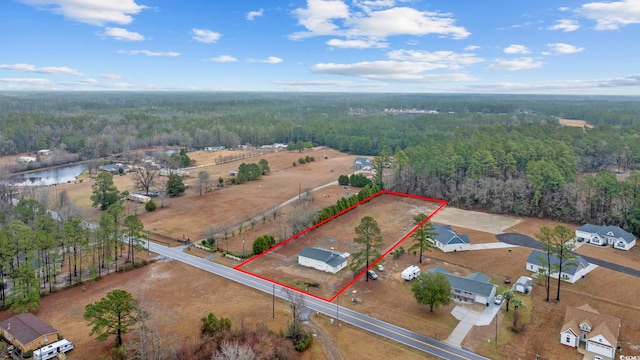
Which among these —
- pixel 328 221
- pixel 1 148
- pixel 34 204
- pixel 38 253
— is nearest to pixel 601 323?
pixel 328 221

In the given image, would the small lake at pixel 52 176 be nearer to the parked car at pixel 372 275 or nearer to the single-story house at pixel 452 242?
the parked car at pixel 372 275

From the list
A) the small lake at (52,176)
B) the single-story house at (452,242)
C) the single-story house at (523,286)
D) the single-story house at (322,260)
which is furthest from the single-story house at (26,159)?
the single-story house at (523,286)

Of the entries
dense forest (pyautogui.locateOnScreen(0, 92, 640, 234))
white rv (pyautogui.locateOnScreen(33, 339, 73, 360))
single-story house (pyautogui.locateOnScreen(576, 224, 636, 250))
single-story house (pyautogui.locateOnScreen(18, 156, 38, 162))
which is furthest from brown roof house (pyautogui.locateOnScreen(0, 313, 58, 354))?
single-story house (pyautogui.locateOnScreen(18, 156, 38, 162))

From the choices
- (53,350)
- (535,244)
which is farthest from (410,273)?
(53,350)

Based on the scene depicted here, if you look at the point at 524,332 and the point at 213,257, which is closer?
the point at 524,332

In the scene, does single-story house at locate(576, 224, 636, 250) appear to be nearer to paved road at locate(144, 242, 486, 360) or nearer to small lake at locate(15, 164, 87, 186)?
paved road at locate(144, 242, 486, 360)

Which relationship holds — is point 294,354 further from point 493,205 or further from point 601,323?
point 493,205
